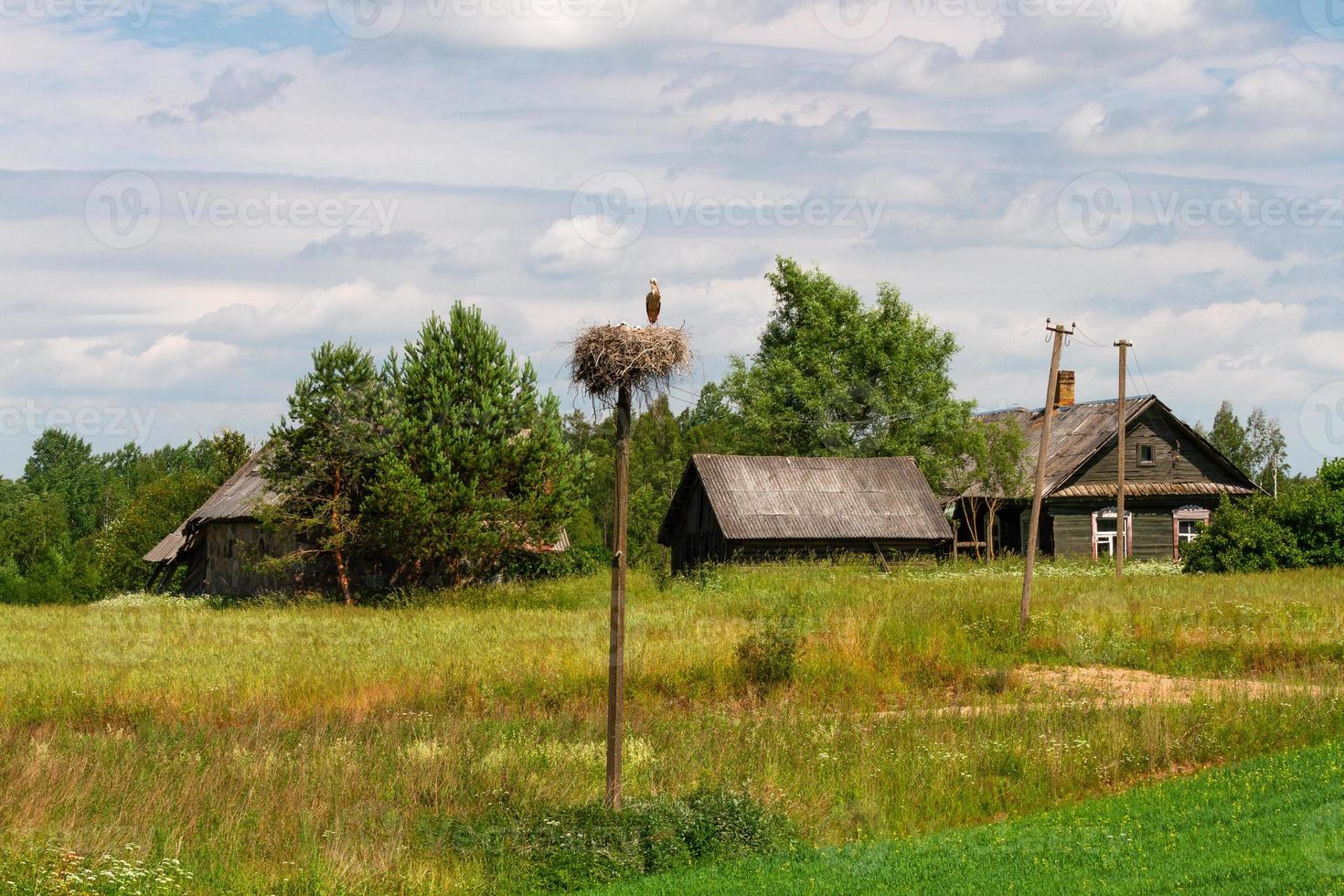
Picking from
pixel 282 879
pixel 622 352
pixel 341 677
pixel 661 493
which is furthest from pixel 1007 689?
pixel 661 493

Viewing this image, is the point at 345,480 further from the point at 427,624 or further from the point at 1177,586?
the point at 1177,586

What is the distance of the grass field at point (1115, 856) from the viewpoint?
904cm

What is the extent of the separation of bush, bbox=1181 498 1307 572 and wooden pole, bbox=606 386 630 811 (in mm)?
31257

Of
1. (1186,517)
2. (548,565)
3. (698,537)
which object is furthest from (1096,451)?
(548,565)

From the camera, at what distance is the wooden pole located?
1124cm

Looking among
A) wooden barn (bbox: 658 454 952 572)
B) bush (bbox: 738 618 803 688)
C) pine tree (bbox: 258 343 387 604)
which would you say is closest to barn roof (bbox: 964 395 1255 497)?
wooden barn (bbox: 658 454 952 572)

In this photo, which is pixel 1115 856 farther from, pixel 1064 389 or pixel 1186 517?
pixel 1186 517

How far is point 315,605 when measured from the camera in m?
33.1

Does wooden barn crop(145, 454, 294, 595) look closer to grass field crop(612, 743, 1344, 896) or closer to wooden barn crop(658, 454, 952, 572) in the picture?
wooden barn crop(658, 454, 952, 572)

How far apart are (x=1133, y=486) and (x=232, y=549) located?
107 feet

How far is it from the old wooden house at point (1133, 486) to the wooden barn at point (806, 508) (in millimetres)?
6105

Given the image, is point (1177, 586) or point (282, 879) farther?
point (1177, 586)

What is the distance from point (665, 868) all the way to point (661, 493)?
72981 millimetres

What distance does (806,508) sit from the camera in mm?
42062
